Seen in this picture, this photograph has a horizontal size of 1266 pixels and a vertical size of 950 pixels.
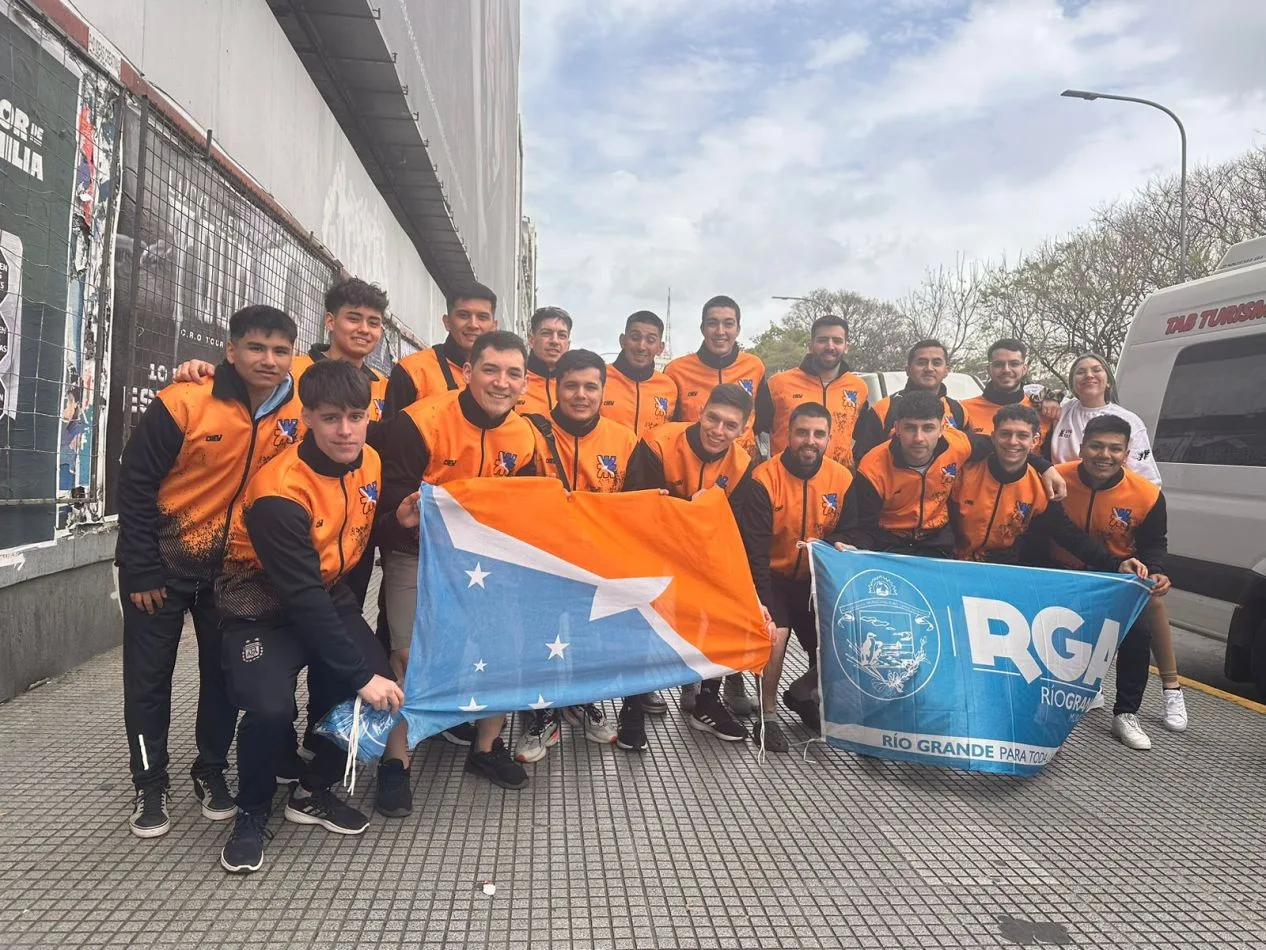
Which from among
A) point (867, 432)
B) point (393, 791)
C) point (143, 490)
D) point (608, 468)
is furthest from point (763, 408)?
point (143, 490)

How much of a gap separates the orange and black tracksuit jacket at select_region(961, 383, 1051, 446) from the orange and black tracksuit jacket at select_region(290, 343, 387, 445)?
3.90 m

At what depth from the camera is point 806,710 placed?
14.4 ft

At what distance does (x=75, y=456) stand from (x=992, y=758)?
4899 millimetres

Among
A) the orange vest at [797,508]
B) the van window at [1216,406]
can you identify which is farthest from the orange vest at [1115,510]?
the orange vest at [797,508]

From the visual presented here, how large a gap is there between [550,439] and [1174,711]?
147 inches

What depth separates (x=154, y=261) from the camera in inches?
206

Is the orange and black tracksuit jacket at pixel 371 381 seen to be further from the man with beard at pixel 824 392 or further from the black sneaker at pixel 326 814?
the man with beard at pixel 824 392

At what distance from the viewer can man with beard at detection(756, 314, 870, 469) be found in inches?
217

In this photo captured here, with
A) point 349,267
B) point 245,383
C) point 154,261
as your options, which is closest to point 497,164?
point 349,267

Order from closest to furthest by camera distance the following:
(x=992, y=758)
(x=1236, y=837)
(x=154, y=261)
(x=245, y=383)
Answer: (x=245, y=383)
(x=1236, y=837)
(x=992, y=758)
(x=154, y=261)

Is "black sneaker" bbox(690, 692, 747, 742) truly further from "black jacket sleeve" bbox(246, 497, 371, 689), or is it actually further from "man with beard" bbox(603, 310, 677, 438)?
"black jacket sleeve" bbox(246, 497, 371, 689)

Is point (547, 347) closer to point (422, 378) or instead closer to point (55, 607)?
point (422, 378)

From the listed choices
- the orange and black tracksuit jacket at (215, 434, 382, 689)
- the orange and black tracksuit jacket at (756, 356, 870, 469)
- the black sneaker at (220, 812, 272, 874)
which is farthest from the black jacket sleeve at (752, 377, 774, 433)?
the black sneaker at (220, 812, 272, 874)

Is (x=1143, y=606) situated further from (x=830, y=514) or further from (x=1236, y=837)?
(x=830, y=514)
